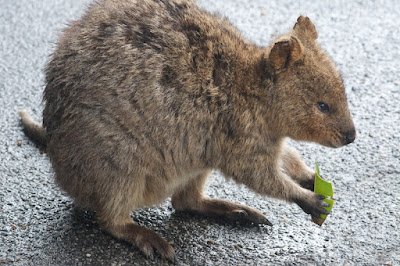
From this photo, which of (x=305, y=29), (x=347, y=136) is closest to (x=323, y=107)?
(x=347, y=136)

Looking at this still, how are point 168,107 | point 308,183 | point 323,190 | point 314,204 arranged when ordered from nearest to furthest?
point 168,107 < point 314,204 < point 323,190 < point 308,183

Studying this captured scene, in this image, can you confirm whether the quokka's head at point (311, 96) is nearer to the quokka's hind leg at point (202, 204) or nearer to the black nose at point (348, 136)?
the black nose at point (348, 136)

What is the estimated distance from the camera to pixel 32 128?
18.2 ft

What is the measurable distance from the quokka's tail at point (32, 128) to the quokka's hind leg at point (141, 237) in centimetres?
133

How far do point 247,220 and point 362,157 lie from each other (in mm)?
1340

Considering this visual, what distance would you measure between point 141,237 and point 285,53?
1.52 m

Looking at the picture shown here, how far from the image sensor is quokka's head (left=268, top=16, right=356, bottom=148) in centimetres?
424

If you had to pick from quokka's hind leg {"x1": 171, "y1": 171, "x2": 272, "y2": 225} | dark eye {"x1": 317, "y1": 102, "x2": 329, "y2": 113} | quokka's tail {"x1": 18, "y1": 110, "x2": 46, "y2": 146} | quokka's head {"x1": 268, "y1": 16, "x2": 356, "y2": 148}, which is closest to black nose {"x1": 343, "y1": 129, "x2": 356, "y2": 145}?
quokka's head {"x1": 268, "y1": 16, "x2": 356, "y2": 148}

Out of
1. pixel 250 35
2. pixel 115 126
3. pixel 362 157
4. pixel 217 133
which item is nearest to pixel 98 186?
pixel 115 126

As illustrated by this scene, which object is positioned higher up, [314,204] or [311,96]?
[311,96]

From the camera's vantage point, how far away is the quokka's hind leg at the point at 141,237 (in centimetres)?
431

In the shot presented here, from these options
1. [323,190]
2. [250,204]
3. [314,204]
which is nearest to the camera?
[314,204]

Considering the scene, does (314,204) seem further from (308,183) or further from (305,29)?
(305,29)

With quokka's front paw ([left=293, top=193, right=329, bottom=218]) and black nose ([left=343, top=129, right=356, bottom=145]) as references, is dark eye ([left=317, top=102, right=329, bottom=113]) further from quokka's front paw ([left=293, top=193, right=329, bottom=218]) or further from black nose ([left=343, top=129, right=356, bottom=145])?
quokka's front paw ([left=293, top=193, right=329, bottom=218])
